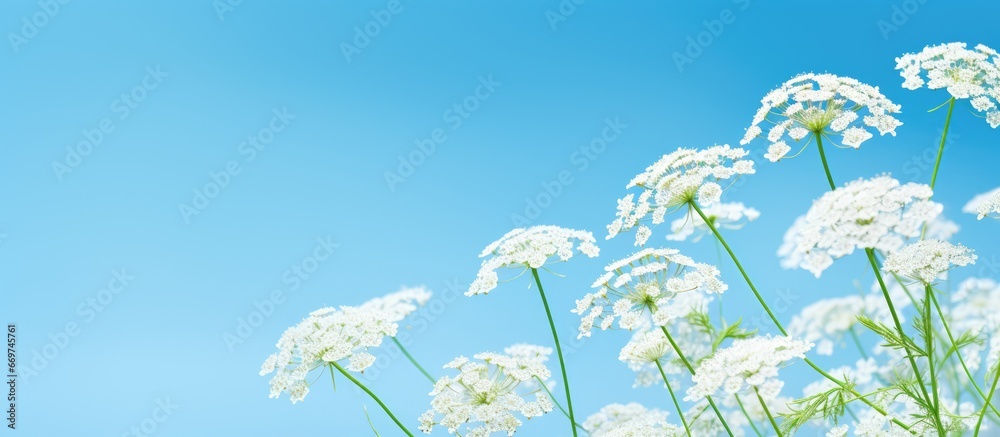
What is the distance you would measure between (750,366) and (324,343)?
250 centimetres

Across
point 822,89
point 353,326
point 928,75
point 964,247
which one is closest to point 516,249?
point 353,326

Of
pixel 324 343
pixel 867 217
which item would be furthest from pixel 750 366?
pixel 324 343

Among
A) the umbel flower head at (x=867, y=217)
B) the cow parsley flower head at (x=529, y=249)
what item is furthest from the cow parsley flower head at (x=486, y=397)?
the umbel flower head at (x=867, y=217)

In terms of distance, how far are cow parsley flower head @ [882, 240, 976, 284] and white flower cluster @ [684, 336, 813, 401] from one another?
1.67 feet

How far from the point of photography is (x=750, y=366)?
11.4 ft

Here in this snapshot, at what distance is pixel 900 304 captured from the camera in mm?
6637

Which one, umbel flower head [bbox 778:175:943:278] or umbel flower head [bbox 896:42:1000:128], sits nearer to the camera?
umbel flower head [bbox 778:175:943:278]

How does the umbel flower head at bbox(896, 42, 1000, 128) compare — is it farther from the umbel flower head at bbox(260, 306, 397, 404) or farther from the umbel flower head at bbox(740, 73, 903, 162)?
the umbel flower head at bbox(260, 306, 397, 404)

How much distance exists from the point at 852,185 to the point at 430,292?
4.12m

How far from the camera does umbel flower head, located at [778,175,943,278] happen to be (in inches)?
135

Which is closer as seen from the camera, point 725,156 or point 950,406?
point 725,156

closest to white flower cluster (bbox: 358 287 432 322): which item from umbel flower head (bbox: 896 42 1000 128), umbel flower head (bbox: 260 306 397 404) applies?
umbel flower head (bbox: 260 306 397 404)

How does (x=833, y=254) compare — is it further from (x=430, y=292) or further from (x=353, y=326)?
(x=430, y=292)

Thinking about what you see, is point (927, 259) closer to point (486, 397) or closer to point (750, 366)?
point (750, 366)
